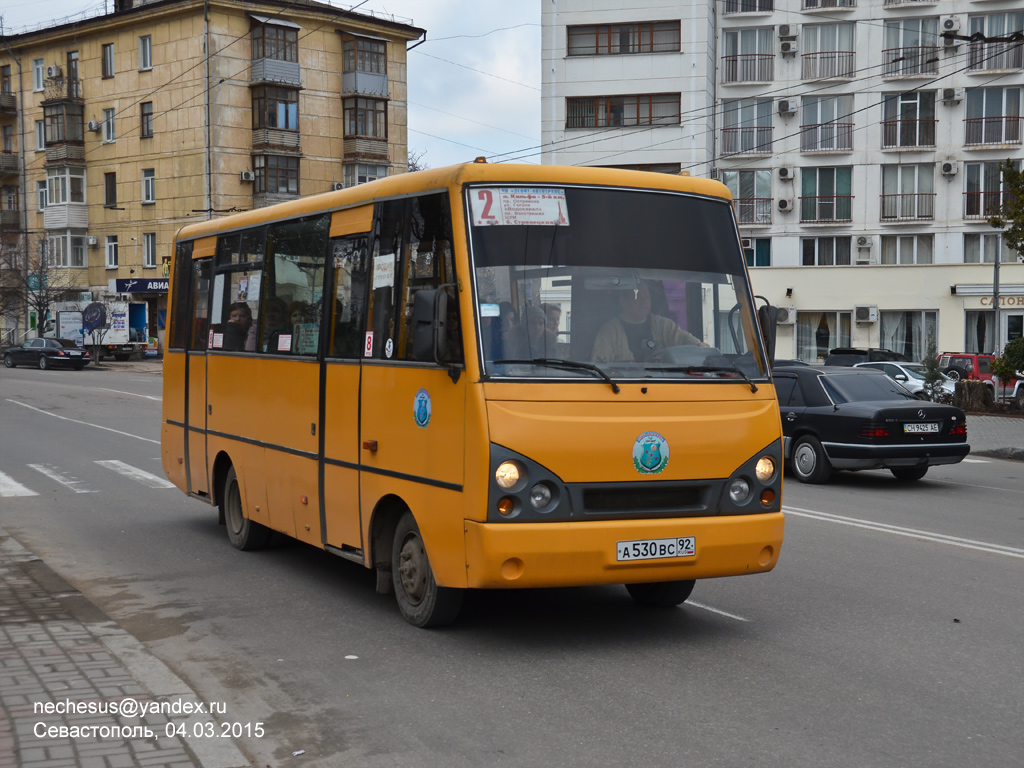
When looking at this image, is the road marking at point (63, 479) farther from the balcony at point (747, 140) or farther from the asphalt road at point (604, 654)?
the balcony at point (747, 140)

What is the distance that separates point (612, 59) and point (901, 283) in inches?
597

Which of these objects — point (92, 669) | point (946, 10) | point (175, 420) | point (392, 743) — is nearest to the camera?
point (392, 743)

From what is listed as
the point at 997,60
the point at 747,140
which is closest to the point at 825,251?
the point at 747,140

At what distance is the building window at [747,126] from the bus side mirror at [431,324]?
155 ft

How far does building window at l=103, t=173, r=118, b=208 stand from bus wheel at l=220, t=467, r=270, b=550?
58.6m

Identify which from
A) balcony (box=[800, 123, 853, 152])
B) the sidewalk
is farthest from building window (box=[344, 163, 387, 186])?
the sidewalk

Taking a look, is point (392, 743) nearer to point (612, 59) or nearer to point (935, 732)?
point (935, 732)

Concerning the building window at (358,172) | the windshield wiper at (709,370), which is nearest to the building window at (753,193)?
the building window at (358,172)

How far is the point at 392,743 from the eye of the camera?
521 centimetres

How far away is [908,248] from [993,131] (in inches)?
224

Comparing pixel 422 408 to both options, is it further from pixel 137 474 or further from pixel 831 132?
pixel 831 132

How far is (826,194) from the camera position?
51.5 metres

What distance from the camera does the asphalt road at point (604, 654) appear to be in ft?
17.1

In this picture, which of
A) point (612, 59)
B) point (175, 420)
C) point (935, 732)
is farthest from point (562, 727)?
point (612, 59)
